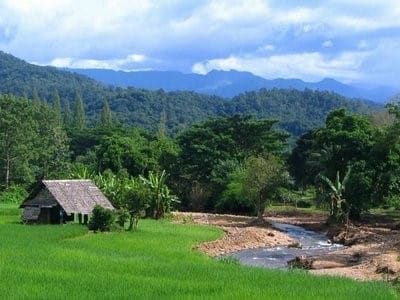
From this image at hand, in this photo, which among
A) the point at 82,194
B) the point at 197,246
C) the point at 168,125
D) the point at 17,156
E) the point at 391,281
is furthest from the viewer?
the point at 168,125

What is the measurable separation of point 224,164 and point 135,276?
4037 centimetres

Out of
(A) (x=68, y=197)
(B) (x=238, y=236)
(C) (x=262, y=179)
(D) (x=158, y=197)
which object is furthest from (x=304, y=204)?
(A) (x=68, y=197)

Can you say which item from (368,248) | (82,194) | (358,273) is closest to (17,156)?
(82,194)

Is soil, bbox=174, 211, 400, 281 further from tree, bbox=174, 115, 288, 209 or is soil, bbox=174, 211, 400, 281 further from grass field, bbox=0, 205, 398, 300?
tree, bbox=174, 115, 288, 209

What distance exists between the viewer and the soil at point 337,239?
28734mm

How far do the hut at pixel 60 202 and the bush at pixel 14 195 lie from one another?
76.4ft

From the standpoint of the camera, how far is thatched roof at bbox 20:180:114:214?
132ft

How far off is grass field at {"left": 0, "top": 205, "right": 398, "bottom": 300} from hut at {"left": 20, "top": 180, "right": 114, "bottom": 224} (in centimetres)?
720

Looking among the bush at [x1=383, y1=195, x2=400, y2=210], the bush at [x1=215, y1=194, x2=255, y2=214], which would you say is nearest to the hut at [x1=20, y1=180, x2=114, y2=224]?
the bush at [x1=215, y1=194, x2=255, y2=214]

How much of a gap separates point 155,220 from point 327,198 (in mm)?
Result: 13037

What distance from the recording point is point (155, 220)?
4950 centimetres

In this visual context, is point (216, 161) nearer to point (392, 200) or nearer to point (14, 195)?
point (392, 200)

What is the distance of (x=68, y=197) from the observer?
40.7 m

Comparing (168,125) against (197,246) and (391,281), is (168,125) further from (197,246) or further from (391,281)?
(391,281)
